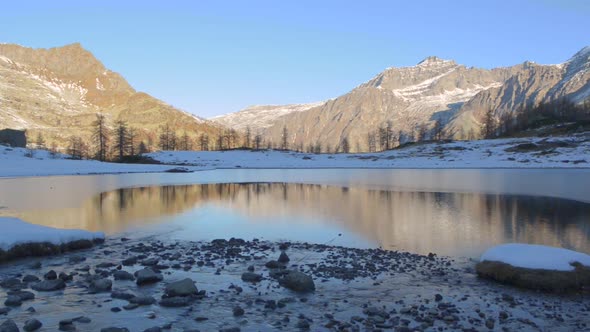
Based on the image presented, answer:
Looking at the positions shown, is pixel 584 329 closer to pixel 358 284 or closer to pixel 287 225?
pixel 358 284

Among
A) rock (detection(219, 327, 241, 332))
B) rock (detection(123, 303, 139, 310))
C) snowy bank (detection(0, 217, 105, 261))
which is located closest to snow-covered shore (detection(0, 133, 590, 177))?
snowy bank (detection(0, 217, 105, 261))

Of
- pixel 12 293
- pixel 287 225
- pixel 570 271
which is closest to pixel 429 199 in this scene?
pixel 287 225

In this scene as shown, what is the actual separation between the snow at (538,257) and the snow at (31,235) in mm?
18179

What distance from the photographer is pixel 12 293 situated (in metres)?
13.3

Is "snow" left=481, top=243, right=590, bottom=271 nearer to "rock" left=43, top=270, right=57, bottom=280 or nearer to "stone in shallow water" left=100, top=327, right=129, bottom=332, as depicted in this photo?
"stone in shallow water" left=100, top=327, right=129, bottom=332

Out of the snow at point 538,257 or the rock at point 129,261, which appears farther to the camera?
the rock at point 129,261

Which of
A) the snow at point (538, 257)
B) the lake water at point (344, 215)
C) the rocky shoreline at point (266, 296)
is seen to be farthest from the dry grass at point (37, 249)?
the snow at point (538, 257)

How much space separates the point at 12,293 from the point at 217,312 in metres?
6.60

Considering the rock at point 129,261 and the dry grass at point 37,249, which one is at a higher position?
the dry grass at point 37,249

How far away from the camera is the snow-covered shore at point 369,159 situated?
87.9 meters

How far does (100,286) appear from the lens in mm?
14062

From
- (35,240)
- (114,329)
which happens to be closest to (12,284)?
(35,240)

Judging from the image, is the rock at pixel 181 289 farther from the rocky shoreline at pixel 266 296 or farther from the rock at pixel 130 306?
the rock at pixel 130 306

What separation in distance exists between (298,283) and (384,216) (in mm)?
17337
